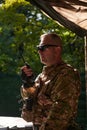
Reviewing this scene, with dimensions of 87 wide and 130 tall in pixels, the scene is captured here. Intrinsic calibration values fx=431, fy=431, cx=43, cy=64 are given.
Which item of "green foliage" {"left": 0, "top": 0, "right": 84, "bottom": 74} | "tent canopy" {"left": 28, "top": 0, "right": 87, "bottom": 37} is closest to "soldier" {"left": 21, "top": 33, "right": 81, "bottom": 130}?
"tent canopy" {"left": 28, "top": 0, "right": 87, "bottom": 37}

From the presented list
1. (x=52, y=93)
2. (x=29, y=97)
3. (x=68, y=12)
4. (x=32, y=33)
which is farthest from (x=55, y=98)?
(x=32, y=33)

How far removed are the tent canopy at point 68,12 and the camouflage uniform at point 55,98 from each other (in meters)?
0.94

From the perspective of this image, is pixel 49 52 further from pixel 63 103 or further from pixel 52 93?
pixel 63 103

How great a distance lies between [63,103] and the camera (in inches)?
148

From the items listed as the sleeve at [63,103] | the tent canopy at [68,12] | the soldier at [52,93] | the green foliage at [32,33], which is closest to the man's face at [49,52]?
the soldier at [52,93]

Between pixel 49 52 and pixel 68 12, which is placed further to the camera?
pixel 68 12

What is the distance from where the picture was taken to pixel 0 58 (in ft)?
56.7

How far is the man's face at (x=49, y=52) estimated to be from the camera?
3.94 m

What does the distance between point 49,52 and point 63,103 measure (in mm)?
503

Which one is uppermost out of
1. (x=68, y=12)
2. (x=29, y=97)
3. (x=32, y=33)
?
(x=68, y=12)

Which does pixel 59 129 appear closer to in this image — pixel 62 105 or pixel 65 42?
pixel 62 105

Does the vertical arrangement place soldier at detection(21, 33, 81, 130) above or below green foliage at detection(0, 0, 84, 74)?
above

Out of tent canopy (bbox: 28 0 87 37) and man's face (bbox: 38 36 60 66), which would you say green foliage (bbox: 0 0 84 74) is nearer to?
tent canopy (bbox: 28 0 87 37)

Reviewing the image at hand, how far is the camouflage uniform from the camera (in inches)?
148
